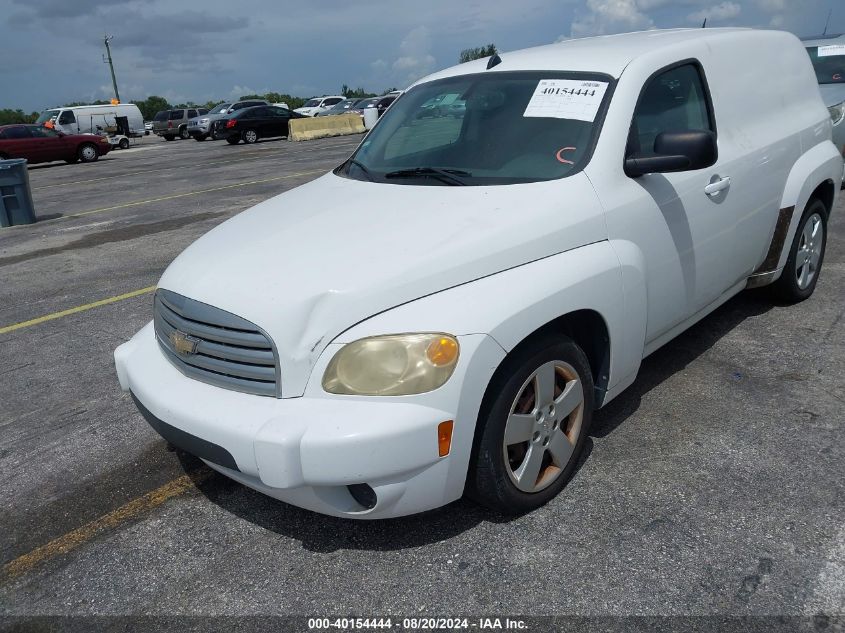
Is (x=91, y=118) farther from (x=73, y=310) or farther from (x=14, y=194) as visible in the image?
(x=73, y=310)

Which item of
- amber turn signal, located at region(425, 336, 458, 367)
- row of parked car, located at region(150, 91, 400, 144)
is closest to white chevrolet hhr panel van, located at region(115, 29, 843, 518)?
amber turn signal, located at region(425, 336, 458, 367)

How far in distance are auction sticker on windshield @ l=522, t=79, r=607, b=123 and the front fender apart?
71 centimetres

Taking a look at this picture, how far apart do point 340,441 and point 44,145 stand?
25.6m

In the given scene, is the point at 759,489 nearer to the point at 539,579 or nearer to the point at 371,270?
the point at 539,579

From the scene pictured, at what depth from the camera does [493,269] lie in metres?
2.70

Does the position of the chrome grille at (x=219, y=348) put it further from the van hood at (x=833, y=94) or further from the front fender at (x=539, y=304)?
the van hood at (x=833, y=94)

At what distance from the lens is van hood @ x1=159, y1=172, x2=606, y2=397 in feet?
8.23

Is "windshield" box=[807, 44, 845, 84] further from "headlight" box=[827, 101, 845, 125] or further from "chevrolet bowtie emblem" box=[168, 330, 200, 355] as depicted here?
"chevrolet bowtie emblem" box=[168, 330, 200, 355]

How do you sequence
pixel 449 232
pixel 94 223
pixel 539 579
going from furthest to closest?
pixel 94 223 < pixel 449 232 < pixel 539 579

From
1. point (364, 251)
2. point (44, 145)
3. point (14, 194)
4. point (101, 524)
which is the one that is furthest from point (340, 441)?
point (44, 145)

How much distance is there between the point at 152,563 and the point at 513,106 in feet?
8.53

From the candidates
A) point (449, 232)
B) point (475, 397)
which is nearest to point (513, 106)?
point (449, 232)

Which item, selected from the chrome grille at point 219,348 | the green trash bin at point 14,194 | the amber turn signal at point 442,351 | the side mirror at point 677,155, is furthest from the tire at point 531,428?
the green trash bin at point 14,194

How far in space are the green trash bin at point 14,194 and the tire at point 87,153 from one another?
15.3 metres
